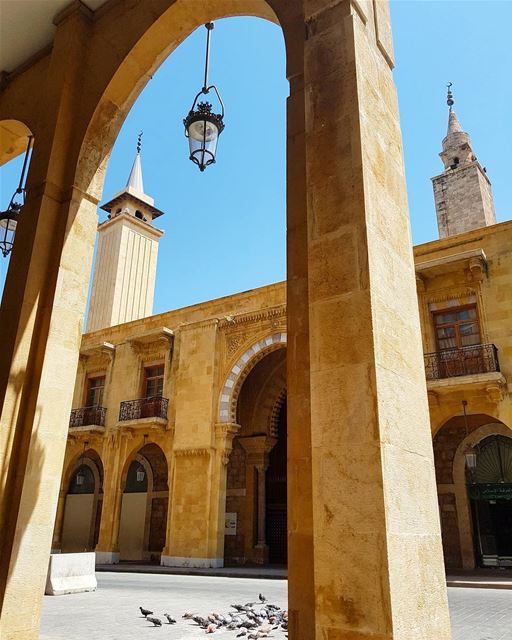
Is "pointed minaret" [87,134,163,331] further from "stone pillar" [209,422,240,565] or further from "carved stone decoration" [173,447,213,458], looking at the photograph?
"stone pillar" [209,422,240,565]

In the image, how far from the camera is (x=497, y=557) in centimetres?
1392

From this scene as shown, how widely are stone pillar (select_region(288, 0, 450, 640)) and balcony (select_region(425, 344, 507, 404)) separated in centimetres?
1086

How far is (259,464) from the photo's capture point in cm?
1752

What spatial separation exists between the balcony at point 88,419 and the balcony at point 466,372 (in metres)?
11.4

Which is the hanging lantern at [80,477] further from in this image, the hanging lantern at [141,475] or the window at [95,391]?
the window at [95,391]

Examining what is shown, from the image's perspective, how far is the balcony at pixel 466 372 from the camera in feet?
40.3

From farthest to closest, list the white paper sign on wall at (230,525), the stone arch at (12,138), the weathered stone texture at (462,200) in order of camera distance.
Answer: the weathered stone texture at (462,200) < the white paper sign on wall at (230,525) < the stone arch at (12,138)

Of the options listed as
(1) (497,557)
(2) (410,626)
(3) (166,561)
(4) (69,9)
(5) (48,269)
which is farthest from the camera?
(3) (166,561)

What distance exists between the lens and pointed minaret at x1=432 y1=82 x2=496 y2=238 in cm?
2527

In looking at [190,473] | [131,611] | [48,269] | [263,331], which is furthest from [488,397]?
[48,269]

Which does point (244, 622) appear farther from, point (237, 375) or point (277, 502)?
point (277, 502)

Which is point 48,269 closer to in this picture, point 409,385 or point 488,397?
point 409,385

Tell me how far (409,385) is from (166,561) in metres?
15.3

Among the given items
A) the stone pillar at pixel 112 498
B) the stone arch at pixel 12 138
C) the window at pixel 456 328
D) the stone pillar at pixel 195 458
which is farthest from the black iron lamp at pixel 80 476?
the stone arch at pixel 12 138
